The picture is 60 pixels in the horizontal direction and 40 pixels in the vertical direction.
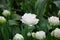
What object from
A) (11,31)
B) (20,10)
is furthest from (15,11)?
(11,31)

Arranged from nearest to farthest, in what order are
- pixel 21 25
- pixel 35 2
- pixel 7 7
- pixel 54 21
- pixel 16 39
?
pixel 16 39
pixel 54 21
pixel 21 25
pixel 35 2
pixel 7 7

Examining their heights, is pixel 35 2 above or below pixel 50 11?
above

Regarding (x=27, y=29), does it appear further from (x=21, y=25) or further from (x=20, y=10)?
(x=20, y=10)

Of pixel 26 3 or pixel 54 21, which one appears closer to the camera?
pixel 54 21

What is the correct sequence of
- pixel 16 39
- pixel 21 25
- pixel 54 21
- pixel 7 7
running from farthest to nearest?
1. pixel 7 7
2. pixel 21 25
3. pixel 54 21
4. pixel 16 39

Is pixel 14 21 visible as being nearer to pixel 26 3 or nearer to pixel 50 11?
pixel 26 3

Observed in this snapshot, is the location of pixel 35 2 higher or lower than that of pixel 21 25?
higher

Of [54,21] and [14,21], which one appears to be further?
[14,21]

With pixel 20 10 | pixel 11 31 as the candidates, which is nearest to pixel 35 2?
pixel 20 10

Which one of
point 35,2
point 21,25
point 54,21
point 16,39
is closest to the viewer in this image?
point 16,39
